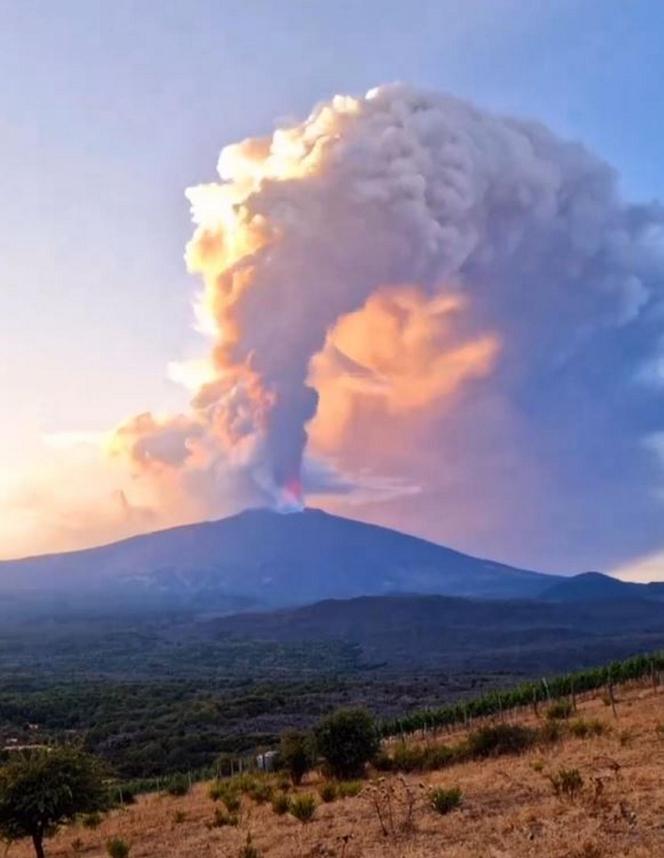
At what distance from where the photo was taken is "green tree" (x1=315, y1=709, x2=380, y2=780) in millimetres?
26516

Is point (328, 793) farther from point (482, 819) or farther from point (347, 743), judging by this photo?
point (482, 819)

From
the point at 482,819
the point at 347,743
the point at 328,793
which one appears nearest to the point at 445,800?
the point at 482,819

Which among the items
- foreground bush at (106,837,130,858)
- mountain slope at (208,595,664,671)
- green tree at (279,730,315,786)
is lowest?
mountain slope at (208,595,664,671)

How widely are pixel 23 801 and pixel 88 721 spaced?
49674 millimetres

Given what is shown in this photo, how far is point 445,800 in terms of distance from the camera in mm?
16562

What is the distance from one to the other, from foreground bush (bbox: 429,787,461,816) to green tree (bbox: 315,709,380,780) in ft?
32.9

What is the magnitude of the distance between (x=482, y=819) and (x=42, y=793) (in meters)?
11.0

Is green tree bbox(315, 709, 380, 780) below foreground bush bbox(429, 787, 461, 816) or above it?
below

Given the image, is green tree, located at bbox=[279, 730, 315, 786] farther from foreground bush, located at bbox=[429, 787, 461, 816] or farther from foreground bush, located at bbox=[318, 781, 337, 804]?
foreground bush, located at bbox=[429, 787, 461, 816]

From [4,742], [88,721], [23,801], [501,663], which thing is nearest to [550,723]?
[23,801]

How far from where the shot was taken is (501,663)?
117m

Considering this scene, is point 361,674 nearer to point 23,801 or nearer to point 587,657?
point 587,657

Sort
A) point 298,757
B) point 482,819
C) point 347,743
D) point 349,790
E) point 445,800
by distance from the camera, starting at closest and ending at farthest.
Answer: point 482,819 < point 445,800 < point 349,790 < point 347,743 < point 298,757

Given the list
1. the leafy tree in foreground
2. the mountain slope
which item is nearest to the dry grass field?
the leafy tree in foreground
